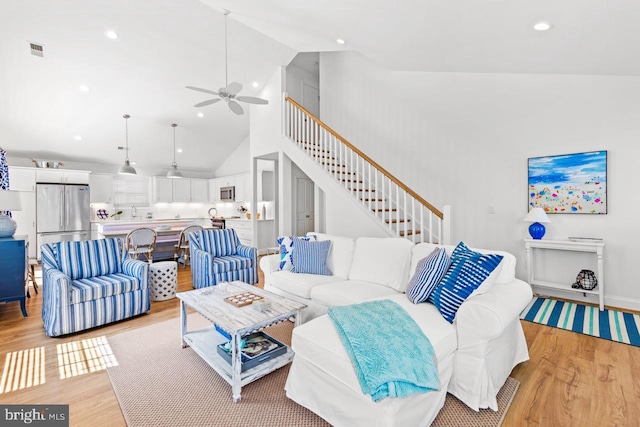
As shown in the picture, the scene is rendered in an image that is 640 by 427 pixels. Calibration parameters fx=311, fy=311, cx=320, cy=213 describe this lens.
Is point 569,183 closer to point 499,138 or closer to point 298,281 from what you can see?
point 499,138

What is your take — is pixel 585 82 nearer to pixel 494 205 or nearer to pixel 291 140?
pixel 494 205

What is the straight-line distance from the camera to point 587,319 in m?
3.38

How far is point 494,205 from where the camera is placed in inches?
178

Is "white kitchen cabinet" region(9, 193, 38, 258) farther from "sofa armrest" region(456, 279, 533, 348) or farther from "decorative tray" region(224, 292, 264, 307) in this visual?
"sofa armrest" region(456, 279, 533, 348)

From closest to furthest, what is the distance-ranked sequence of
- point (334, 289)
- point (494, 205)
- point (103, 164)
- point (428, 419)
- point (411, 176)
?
1. point (428, 419)
2. point (334, 289)
3. point (494, 205)
4. point (411, 176)
5. point (103, 164)

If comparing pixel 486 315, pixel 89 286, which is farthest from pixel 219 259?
pixel 486 315

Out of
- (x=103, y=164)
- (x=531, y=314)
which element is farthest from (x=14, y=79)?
(x=531, y=314)

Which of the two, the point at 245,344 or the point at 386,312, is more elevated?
the point at 386,312

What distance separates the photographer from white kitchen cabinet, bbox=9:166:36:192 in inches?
247

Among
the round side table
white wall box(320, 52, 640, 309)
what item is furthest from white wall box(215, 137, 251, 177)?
the round side table

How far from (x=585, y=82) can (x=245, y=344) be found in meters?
4.82

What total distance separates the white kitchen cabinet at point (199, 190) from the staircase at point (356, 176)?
4.53 metres

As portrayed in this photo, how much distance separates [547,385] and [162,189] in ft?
28.8

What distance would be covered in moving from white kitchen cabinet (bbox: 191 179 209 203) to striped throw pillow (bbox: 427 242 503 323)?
8218 mm
